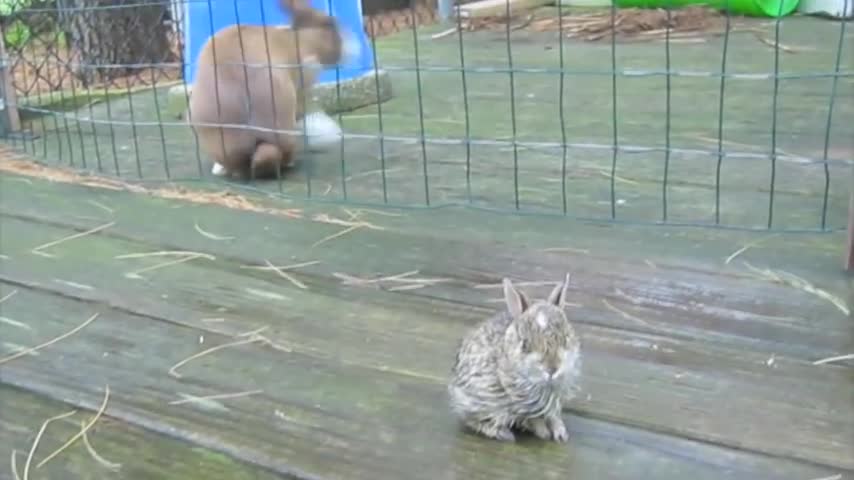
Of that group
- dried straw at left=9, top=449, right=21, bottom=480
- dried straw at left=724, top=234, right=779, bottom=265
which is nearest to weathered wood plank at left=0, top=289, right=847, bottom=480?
dried straw at left=9, top=449, right=21, bottom=480

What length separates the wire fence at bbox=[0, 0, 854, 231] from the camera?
2.46m

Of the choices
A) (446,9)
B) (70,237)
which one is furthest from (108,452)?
(446,9)

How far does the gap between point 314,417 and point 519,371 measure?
319 millimetres

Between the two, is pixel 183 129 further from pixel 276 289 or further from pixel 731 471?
pixel 731 471

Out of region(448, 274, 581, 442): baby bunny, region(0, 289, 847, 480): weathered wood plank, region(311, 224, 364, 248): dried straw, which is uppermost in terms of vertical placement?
region(448, 274, 581, 442): baby bunny

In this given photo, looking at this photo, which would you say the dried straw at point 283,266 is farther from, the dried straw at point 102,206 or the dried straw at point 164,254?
the dried straw at point 102,206

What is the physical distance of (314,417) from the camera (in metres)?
1.50

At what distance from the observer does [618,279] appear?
194 cm

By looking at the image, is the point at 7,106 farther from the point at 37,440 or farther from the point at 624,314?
the point at 624,314

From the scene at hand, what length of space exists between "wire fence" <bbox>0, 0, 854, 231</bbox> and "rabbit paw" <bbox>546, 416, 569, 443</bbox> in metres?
0.91

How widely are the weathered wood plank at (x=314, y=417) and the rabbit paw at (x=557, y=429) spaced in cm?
1

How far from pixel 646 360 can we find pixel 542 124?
5.69ft

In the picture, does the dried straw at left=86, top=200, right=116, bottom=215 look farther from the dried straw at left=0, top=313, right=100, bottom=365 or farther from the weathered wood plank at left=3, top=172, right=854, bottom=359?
the dried straw at left=0, top=313, right=100, bottom=365

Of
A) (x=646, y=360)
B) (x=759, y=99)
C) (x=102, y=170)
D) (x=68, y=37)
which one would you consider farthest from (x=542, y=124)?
(x=68, y=37)
